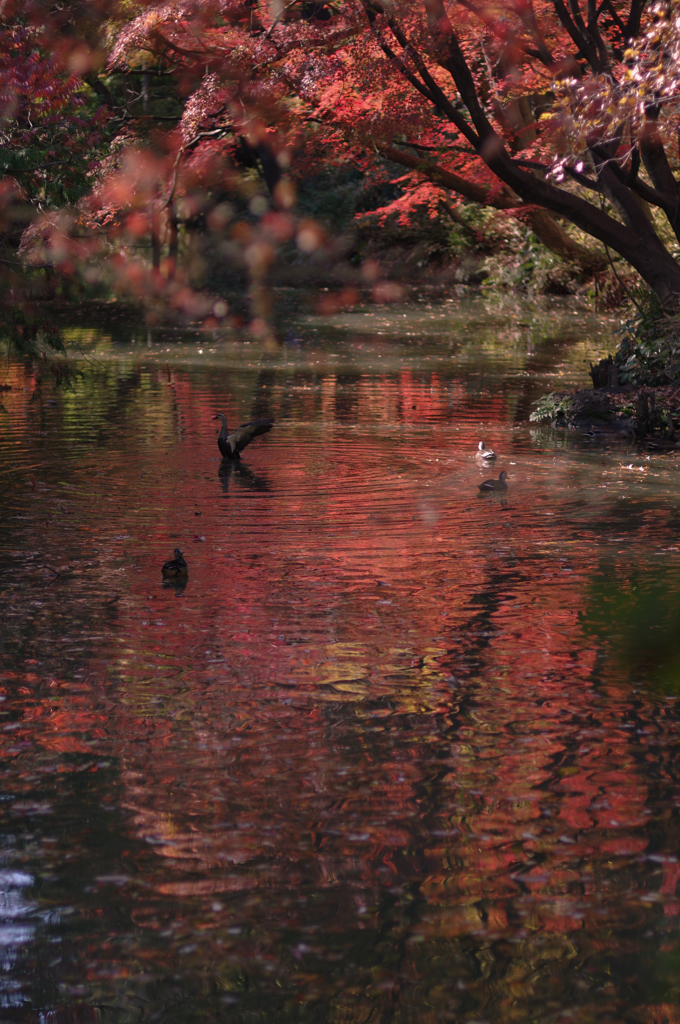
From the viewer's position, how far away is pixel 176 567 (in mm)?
10719

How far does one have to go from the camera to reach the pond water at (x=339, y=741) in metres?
5.36

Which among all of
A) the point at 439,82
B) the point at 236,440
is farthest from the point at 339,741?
the point at 439,82

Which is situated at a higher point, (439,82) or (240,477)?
(439,82)

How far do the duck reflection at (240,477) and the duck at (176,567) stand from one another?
11.7 ft

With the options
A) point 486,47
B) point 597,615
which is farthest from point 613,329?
point 597,615

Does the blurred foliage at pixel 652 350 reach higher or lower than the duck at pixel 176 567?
higher

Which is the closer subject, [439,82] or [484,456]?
[484,456]

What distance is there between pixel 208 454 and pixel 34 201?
369cm

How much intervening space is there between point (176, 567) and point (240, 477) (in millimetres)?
4447

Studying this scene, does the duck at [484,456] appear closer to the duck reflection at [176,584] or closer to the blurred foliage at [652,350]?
the blurred foliage at [652,350]

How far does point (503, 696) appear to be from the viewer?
8273 millimetres

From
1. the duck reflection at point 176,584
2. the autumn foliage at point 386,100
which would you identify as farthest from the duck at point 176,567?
the autumn foliage at point 386,100

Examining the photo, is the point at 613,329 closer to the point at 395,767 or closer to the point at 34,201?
the point at 34,201

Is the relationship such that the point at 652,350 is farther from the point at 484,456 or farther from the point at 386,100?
the point at 386,100
